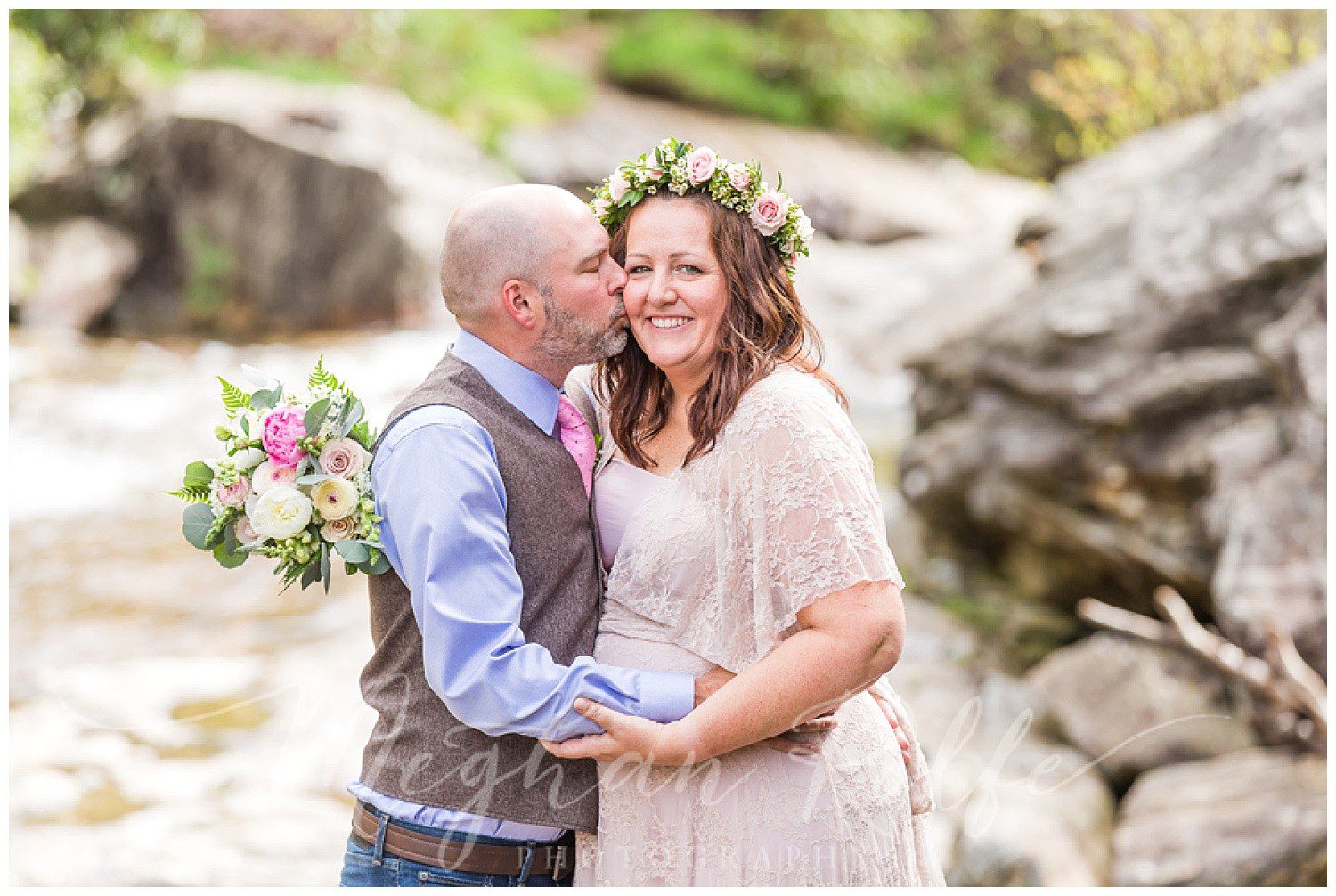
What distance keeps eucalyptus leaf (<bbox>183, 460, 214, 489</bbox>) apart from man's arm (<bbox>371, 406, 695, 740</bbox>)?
362mm

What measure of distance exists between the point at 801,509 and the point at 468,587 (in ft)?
2.03

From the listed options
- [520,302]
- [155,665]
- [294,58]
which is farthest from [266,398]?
→ [294,58]

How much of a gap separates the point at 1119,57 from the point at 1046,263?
5.65 meters

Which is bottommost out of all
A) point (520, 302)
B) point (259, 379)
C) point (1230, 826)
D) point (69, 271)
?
point (1230, 826)

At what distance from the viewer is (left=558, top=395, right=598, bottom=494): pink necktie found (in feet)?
8.11

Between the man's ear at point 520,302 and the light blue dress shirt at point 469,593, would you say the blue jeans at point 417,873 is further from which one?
the man's ear at point 520,302

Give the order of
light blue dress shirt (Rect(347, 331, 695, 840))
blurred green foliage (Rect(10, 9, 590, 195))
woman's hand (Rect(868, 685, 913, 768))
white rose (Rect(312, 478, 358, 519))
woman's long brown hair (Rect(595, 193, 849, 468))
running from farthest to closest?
1. blurred green foliage (Rect(10, 9, 590, 195))
2. woman's hand (Rect(868, 685, 913, 768))
3. woman's long brown hair (Rect(595, 193, 849, 468))
4. white rose (Rect(312, 478, 358, 519))
5. light blue dress shirt (Rect(347, 331, 695, 840))

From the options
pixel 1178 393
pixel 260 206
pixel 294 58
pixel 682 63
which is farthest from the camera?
pixel 682 63

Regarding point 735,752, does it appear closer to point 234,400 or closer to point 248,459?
point 248,459

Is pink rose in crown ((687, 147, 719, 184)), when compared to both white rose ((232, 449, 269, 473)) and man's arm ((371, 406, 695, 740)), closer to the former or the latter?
man's arm ((371, 406, 695, 740))

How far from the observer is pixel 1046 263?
650 cm

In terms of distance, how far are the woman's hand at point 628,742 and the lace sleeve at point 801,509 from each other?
0.23 meters

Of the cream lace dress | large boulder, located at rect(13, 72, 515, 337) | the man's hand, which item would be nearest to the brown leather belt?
the cream lace dress

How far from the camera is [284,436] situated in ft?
7.40
